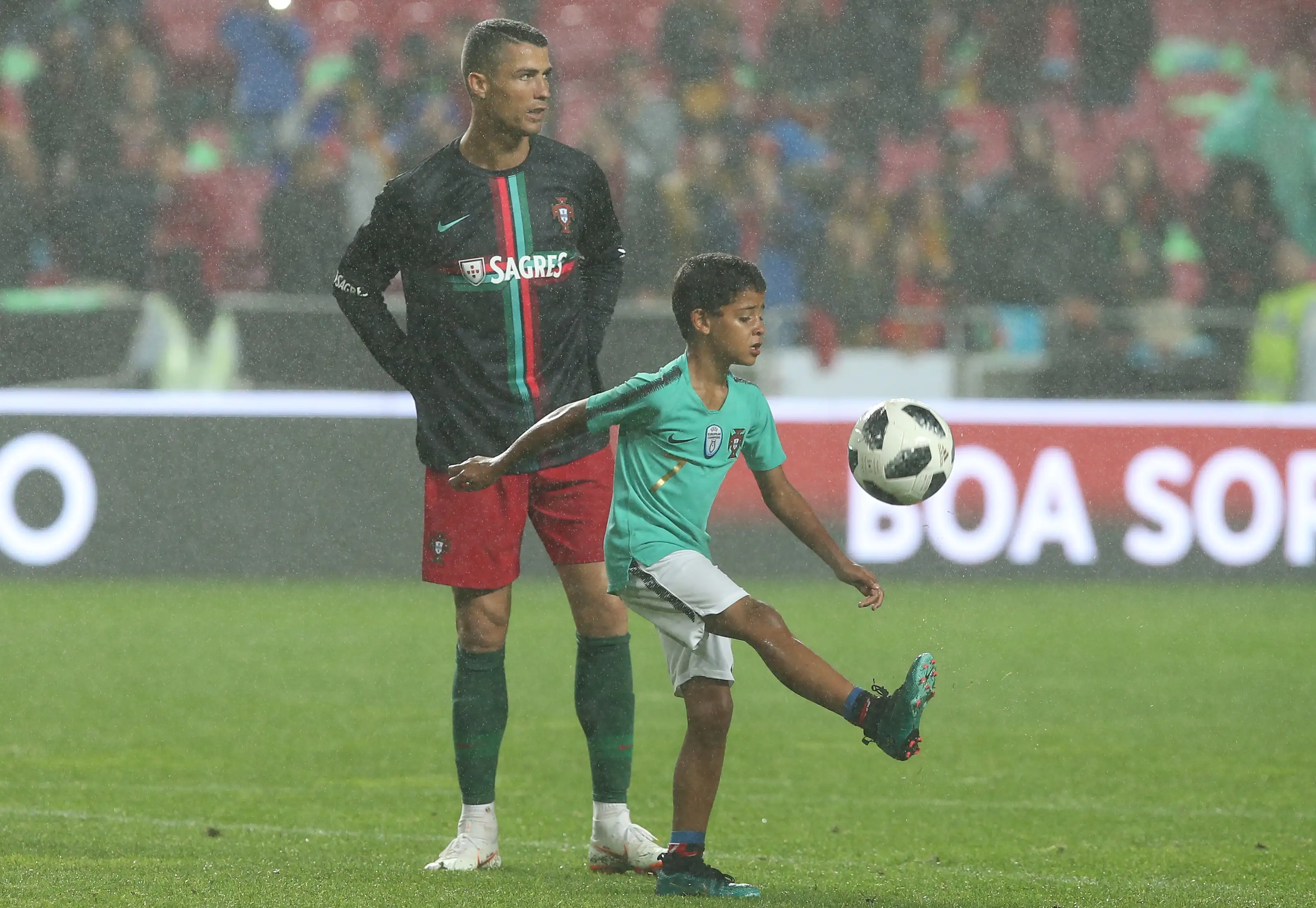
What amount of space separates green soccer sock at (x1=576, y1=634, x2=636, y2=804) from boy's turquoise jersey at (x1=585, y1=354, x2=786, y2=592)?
1.63 ft

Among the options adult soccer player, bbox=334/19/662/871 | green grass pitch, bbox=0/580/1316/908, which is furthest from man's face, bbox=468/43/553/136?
green grass pitch, bbox=0/580/1316/908

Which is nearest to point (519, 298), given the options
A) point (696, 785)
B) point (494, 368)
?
point (494, 368)

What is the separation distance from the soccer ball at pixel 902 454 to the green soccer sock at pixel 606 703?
763mm

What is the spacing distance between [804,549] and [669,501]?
618cm

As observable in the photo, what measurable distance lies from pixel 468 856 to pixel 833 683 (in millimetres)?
1036

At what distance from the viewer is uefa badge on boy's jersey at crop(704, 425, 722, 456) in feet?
13.3

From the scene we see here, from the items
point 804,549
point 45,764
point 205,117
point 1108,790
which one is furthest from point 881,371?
point 45,764

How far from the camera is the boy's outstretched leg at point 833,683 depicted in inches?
144

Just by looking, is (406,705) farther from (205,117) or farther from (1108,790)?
(205,117)

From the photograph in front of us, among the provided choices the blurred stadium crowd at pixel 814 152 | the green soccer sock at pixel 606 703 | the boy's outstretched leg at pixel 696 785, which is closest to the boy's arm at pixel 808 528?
the boy's outstretched leg at pixel 696 785

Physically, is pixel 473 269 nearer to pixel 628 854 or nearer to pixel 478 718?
pixel 478 718

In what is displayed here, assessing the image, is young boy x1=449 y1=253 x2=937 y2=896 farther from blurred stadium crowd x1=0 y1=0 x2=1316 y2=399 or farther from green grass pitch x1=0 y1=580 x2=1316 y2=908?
blurred stadium crowd x1=0 y1=0 x2=1316 y2=399

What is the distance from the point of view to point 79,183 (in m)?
10.8

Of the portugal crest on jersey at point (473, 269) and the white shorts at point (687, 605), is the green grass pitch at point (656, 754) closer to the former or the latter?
the white shorts at point (687, 605)
